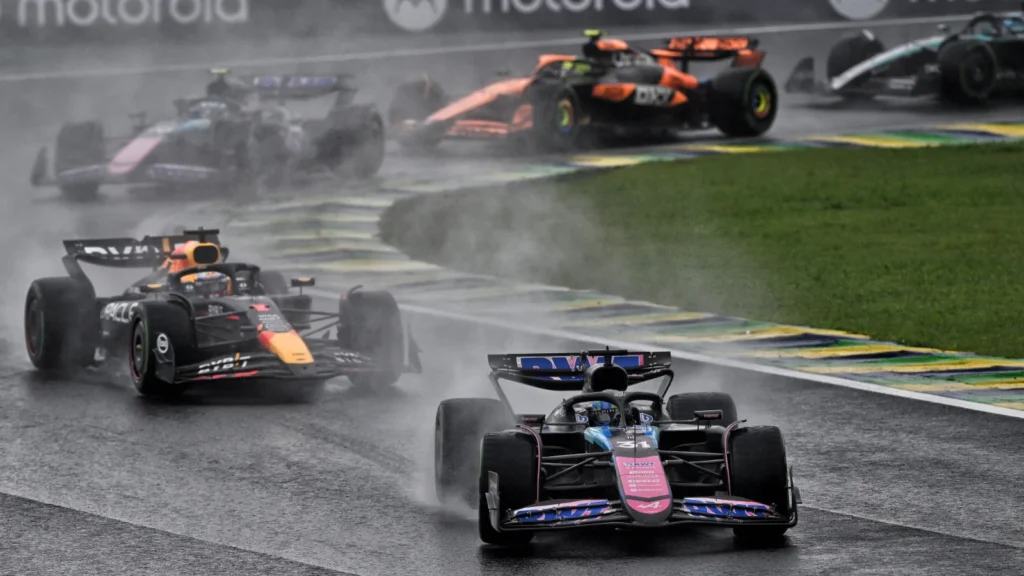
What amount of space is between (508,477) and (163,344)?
4.79m

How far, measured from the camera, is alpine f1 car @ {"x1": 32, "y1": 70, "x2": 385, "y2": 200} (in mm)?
23906

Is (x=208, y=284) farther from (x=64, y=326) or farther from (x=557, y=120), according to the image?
(x=557, y=120)

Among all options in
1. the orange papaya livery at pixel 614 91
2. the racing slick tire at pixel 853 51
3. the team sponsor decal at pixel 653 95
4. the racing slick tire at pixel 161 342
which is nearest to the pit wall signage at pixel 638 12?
the racing slick tire at pixel 853 51

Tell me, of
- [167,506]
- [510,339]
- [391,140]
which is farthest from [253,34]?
[167,506]

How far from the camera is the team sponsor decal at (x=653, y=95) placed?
27781 millimetres

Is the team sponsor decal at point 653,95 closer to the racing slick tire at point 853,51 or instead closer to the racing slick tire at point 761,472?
the racing slick tire at point 853,51

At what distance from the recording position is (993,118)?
2983 cm

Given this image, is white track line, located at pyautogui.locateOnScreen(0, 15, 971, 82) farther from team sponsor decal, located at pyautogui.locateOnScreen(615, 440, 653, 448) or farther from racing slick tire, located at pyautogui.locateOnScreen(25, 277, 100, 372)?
team sponsor decal, located at pyautogui.locateOnScreen(615, 440, 653, 448)

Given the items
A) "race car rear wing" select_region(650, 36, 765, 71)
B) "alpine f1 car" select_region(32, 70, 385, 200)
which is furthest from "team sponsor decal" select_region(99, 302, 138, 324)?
"race car rear wing" select_region(650, 36, 765, 71)

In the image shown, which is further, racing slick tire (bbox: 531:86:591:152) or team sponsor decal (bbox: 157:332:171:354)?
racing slick tire (bbox: 531:86:591:152)

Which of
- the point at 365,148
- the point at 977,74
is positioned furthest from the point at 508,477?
the point at 977,74

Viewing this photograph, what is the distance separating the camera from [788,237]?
21391 mm

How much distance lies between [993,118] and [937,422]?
742 inches

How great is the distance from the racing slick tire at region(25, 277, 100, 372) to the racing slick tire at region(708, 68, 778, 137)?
Answer: 15.8m
